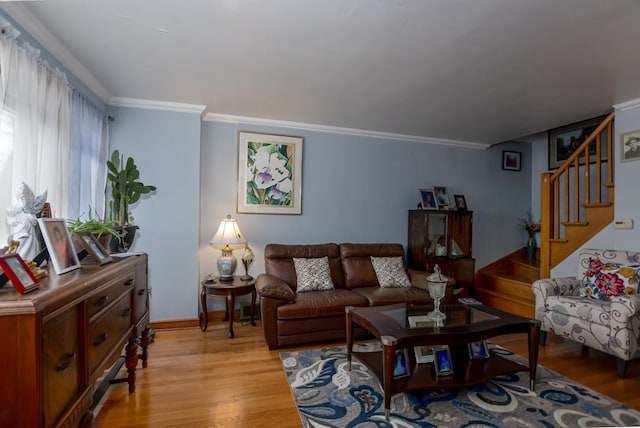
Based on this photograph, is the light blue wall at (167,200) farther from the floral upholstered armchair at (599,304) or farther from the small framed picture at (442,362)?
the floral upholstered armchair at (599,304)

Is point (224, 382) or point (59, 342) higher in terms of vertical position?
point (59, 342)

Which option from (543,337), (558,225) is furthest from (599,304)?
(558,225)

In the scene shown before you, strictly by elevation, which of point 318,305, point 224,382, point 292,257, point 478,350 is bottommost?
point 224,382

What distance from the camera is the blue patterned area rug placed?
1.92 metres

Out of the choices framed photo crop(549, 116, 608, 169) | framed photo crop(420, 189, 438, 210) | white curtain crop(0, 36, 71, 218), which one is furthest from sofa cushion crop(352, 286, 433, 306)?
framed photo crop(549, 116, 608, 169)

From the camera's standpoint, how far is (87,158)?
2818 mm

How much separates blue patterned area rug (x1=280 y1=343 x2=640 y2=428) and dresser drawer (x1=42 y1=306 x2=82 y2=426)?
1.24m

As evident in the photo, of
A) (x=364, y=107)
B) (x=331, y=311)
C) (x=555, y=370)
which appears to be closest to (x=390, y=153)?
(x=364, y=107)

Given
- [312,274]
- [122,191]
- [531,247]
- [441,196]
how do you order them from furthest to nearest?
[531,247] → [441,196] → [312,274] → [122,191]

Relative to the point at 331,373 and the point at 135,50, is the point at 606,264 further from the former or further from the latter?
the point at 135,50

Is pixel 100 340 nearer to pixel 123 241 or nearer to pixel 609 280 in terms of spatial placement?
pixel 123 241

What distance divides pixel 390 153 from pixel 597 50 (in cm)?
251

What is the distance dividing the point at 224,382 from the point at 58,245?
1490mm

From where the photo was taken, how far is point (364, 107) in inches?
135
